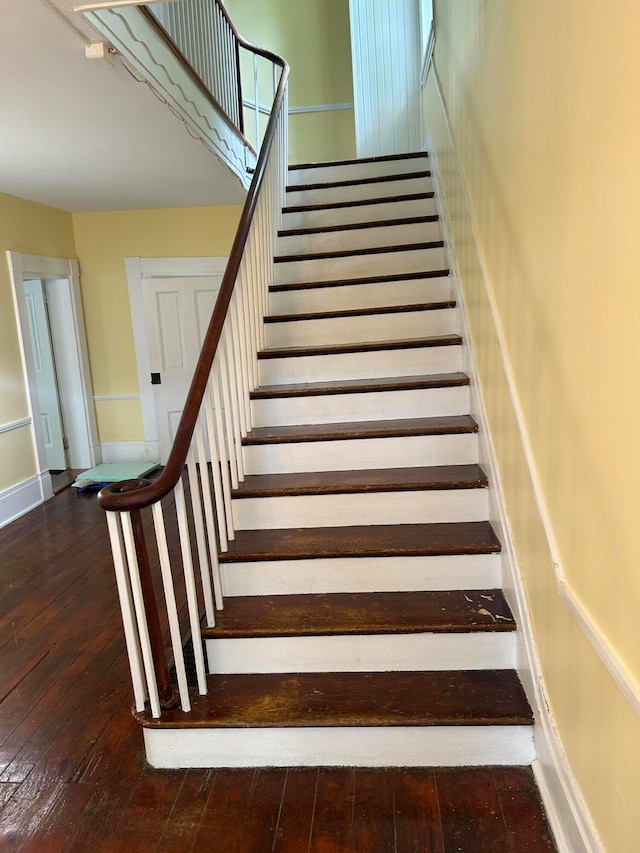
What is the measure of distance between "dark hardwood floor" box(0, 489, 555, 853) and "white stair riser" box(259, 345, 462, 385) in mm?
1627

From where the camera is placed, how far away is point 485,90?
2.25 m

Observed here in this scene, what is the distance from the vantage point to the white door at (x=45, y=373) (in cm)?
526

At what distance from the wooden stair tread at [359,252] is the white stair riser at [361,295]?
0.88 ft

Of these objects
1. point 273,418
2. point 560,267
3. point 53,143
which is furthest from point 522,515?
point 53,143

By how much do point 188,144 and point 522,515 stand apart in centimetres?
296

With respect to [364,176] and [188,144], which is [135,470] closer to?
[188,144]

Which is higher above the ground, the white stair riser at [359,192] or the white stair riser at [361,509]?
the white stair riser at [359,192]

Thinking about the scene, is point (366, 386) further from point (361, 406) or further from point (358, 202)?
point (358, 202)

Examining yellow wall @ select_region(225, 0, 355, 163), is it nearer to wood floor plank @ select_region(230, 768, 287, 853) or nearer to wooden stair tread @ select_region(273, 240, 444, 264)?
wooden stair tread @ select_region(273, 240, 444, 264)

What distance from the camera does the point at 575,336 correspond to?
134 centimetres

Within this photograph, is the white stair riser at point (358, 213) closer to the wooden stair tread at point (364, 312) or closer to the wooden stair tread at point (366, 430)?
the wooden stair tread at point (364, 312)

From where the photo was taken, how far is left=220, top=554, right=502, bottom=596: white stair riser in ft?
7.05

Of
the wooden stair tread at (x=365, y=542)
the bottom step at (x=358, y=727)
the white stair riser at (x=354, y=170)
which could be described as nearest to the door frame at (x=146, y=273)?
the white stair riser at (x=354, y=170)

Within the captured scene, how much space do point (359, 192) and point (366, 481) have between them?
2512 mm
